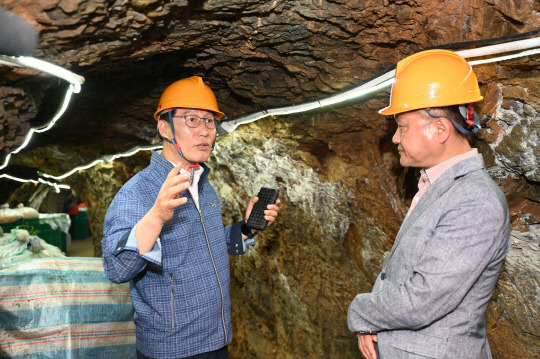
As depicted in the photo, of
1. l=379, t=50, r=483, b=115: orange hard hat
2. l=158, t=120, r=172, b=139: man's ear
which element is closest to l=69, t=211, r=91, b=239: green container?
l=158, t=120, r=172, b=139: man's ear

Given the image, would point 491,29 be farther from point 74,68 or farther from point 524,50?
point 74,68

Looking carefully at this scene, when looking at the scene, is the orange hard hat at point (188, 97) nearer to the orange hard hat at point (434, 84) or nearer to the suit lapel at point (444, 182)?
the orange hard hat at point (434, 84)

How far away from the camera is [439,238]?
158 cm

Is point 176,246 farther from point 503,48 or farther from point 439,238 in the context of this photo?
point 503,48

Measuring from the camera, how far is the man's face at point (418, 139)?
1765mm

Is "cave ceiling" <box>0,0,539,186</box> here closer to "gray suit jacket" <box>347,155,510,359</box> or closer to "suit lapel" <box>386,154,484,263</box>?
"suit lapel" <box>386,154,484,263</box>

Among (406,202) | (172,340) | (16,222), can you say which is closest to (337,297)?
(406,202)

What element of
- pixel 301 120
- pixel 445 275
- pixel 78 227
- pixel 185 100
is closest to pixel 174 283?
pixel 185 100

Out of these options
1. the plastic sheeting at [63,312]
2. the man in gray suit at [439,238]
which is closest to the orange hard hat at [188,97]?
the man in gray suit at [439,238]

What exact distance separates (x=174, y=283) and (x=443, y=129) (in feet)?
4.91

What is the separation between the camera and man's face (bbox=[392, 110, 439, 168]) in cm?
176

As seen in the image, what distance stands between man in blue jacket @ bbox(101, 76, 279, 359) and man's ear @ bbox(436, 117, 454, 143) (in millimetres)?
1088

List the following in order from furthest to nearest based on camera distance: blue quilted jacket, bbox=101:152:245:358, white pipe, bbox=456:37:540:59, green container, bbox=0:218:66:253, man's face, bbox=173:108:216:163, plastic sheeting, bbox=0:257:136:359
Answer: green container, bbox=0:218:66:253 → plastic sheeting, bbox=0:257:136:359 → man's face, bbox=173:108:216:163 → blue quilted jacket, bbox=101:152:245:358 → white pipe, bbox=456:37:540:59

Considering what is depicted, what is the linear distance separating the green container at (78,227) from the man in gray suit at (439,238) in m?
17.7
